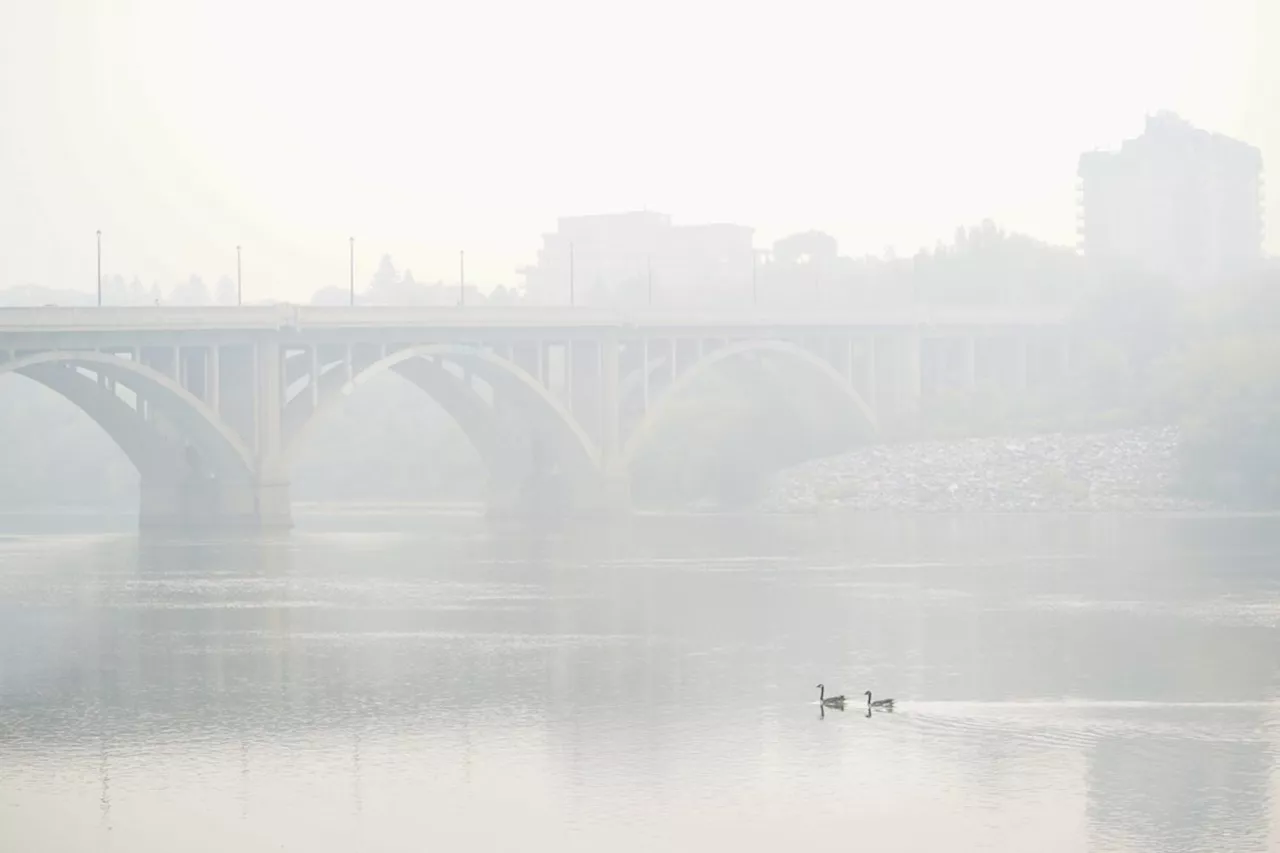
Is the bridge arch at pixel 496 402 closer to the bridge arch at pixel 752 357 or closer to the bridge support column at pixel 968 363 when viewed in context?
the bridge arch at pixel 752 357

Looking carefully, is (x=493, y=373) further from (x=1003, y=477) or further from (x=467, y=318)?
(x=1003, y=477)

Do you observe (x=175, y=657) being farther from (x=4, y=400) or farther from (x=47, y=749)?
(x=4, y=400)

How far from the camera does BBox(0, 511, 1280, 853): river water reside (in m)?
25.3

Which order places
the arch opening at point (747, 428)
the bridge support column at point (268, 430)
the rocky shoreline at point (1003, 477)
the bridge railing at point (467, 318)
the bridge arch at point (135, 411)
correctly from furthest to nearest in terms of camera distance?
1. the arch opening at point (747, 428)
2. the rocky shoreline at point (1003, 477)
3. the bridge support column at point (268, 430)
4. the bridge arch at point (135, 411)
5. the bridge railing at point (467, 318)

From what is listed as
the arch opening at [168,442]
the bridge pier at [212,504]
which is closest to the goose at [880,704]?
the arch opening at [168,442]

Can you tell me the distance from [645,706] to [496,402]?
6095 centimetres

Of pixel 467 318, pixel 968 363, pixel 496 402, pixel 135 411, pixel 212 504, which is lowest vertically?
pixel 212 504

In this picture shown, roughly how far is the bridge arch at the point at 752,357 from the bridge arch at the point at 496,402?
8.69 ft

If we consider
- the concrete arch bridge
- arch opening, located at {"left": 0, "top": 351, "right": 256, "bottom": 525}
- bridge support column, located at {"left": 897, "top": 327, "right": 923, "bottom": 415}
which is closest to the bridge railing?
the concrete arch bridge

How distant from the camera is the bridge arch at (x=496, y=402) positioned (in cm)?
8681

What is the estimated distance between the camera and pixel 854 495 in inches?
3757

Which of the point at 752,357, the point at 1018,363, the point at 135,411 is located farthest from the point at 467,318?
the point at 1018,363

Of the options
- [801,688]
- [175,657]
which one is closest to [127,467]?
[175,657]

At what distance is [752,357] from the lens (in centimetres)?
10725
